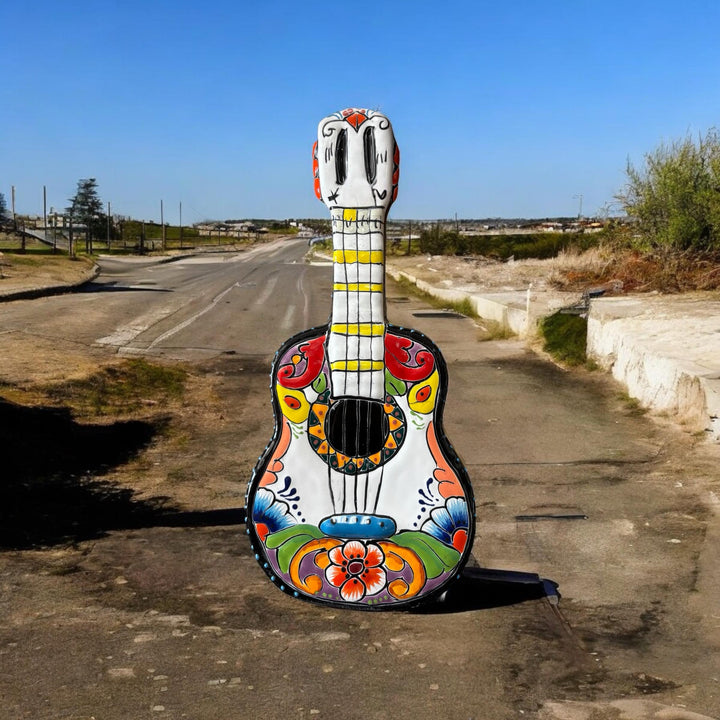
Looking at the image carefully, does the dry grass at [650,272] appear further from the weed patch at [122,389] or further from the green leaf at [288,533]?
the green leaf at [288,533]

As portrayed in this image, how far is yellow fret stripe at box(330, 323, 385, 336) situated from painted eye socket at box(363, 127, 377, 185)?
A: 0.76 m

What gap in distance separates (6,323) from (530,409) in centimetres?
1062

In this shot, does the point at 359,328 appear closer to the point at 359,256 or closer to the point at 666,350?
the point at 359,256

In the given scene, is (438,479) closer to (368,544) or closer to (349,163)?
(368,544)

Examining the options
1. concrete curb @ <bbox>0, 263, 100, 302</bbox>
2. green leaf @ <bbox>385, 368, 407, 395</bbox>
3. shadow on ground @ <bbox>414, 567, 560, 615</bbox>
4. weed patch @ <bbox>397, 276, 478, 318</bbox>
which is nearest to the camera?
green leaf @ <bbox>385, 368, 407, 395</bbox>

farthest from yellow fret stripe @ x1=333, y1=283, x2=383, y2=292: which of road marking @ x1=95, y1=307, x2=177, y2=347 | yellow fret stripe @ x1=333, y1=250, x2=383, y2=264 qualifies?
road marking @ x1=95, y1=307, x2=177, y2=347

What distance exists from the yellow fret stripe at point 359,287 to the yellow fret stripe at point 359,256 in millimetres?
125

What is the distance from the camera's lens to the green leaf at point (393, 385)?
4.77m

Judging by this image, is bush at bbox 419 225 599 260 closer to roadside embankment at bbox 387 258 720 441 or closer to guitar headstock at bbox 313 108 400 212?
roadside embankment at bbox 387 258 720 441

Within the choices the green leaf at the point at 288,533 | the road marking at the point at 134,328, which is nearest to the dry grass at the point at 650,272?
the road marking at the point at 134,328

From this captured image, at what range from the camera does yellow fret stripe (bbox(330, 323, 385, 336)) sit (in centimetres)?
473

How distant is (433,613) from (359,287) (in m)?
1.92

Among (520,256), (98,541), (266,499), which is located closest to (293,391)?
(266,499)

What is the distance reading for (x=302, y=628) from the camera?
15.7ft
